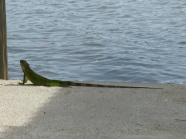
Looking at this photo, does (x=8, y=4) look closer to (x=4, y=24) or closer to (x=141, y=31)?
(x=141, y=31)

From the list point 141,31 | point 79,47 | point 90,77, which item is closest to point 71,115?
point 90,77

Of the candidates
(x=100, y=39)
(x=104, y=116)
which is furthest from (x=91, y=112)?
(x=100, y=39)

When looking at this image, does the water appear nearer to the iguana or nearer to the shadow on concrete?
the iguana

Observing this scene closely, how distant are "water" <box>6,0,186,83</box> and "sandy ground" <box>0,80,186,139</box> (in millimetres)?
3766

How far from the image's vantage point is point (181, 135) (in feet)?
19.1

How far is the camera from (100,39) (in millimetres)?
14727

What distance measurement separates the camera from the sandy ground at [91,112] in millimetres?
5844

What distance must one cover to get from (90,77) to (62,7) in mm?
8225

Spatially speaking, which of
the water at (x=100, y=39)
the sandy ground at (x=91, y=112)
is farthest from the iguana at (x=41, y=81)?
the water at (x=100, y=39)

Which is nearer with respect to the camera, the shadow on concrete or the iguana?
the shadow on concrete

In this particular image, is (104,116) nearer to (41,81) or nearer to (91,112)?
(91,112)

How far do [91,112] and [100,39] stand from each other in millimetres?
8207

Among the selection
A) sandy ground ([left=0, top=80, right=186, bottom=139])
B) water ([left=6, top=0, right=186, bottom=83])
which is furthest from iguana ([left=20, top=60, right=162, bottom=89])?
water ([left=6, top=0, right=186, bottom=83])

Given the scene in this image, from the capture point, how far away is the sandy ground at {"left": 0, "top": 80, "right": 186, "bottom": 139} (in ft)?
19.2
